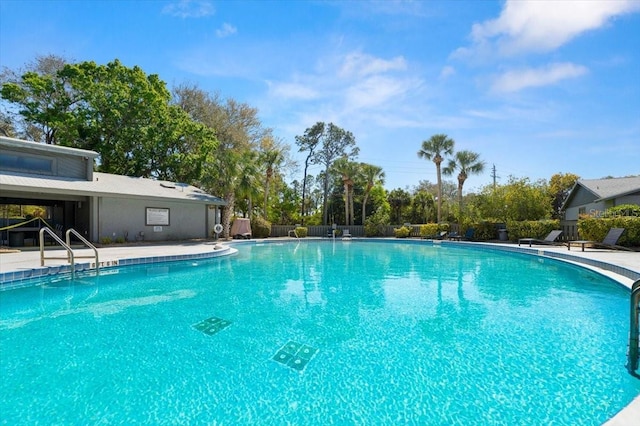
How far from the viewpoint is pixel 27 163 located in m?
14.6

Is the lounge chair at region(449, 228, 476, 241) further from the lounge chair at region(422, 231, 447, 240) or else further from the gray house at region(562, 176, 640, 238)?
the gray house at region(562, 176, 640, 238)

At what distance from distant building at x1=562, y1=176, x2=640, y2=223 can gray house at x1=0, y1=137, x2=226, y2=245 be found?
21104 millimetres

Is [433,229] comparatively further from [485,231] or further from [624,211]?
[624,211]

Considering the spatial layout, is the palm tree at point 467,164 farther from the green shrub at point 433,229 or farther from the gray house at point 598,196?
the gray house at point 598,196

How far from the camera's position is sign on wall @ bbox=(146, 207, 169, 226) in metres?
17.7

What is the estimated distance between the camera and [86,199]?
1642 cm

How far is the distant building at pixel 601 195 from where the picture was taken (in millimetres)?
17359

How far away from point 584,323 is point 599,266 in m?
5.75

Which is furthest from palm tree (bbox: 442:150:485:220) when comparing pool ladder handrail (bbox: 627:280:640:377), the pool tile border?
pool ladder handrail (bbox: 627:280:640:377)

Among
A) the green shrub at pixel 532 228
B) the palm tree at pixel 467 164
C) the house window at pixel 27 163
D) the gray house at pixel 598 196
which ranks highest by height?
the palm tree at pixel 467 164

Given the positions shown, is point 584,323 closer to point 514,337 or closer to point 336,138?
point 514,337

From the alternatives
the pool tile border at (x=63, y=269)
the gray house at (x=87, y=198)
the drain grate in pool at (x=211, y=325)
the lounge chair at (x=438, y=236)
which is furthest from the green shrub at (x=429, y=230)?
the drain grate in pool at (x=211, y=325)

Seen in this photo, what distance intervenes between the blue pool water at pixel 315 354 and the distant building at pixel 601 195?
13242mm

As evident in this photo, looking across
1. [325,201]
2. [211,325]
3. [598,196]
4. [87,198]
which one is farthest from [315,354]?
[325,201]
